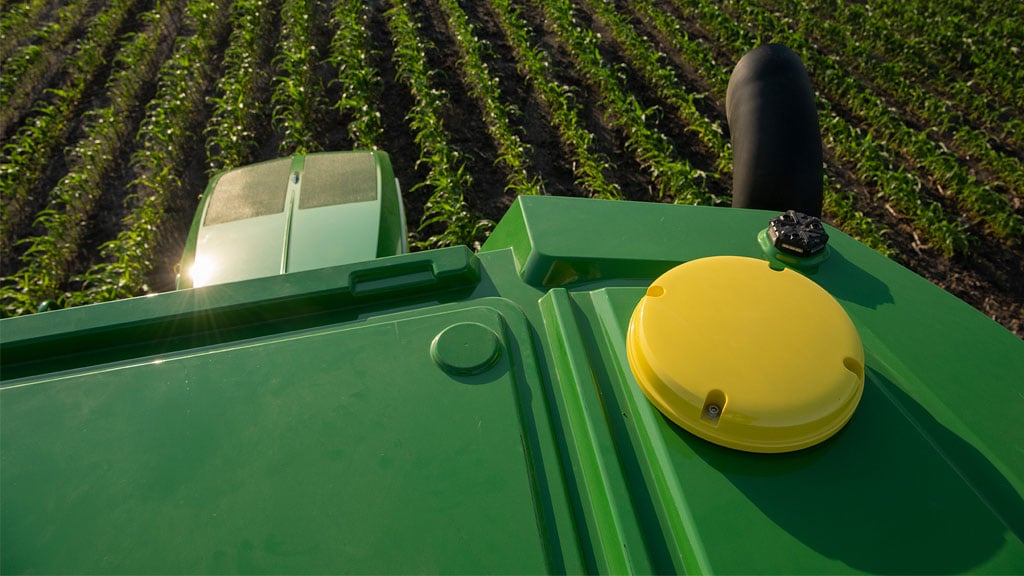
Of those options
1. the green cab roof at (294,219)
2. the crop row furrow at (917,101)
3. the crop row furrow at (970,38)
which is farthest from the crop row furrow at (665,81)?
the green cab roof at (294,219)

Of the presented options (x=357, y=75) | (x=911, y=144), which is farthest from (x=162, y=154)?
(x=911, y=144)

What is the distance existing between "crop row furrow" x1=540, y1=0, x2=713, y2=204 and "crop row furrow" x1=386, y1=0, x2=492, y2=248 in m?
1.61

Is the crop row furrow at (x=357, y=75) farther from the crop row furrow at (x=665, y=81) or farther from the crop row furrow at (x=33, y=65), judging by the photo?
the crop row furrow at (x=33, y=65)

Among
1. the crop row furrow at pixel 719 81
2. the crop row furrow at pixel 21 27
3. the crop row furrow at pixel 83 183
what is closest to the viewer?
the crop row furrow at pixel 83 183

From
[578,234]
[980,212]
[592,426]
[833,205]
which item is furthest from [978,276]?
[592,426]

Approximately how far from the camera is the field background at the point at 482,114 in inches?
174

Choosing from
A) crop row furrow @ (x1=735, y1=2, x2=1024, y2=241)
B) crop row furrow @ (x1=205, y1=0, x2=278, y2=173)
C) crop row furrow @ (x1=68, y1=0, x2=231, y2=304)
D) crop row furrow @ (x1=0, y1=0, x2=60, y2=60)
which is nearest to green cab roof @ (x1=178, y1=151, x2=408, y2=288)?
crop row furrow @ (x1=68, y1=0, x2=231, y2=304)

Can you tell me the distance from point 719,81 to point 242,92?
4939mm

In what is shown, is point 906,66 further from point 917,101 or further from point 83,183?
point 83,183

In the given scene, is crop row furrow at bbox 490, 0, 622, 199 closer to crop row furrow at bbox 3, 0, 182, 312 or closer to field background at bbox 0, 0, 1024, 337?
field background at bbox 0, 0, 1024, 337

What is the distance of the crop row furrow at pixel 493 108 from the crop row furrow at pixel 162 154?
2.69 meters

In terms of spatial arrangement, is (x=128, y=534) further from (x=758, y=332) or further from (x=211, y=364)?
(x=758, y=332)

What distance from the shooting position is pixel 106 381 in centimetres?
88

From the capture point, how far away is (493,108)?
205 inches
